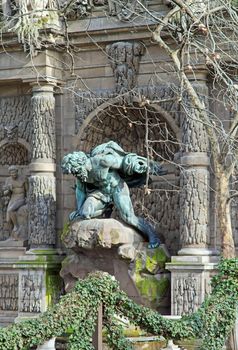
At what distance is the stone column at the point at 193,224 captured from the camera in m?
15.6

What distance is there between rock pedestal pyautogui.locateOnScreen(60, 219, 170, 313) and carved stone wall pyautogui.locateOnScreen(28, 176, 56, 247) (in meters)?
0.94

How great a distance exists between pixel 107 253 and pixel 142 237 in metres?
0.63

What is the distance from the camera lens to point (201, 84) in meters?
15.9

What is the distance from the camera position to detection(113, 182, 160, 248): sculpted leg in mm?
15922

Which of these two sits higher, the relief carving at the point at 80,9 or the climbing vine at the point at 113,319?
the relief carving at the point at 80,9

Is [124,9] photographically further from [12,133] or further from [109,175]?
[12,133]

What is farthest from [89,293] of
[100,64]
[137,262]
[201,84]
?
[100,64]

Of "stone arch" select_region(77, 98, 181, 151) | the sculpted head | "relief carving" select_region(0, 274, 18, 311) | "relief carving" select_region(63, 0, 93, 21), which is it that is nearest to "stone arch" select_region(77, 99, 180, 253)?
"stone arch" select_region(77, 98, 181, 151)

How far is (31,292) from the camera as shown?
16875 mm

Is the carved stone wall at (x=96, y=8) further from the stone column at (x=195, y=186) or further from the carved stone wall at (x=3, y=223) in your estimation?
the carved stone wall at (x=3, y=223)

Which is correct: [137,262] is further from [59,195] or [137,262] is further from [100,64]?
[100,64]

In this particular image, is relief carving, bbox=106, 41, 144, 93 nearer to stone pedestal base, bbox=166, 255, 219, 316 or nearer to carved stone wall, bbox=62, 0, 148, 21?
carved stone wall, bbox=62, 0, 148, 21

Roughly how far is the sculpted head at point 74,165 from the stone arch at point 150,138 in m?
1.00

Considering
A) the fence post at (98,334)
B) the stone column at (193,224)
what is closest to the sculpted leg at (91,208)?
the stone column at (193,224)
